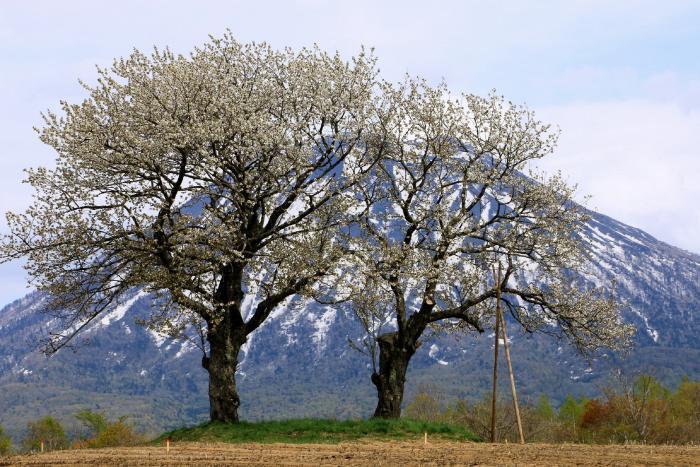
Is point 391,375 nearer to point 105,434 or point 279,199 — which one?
point 279,199

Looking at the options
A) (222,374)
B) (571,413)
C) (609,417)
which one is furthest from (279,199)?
(571,413)

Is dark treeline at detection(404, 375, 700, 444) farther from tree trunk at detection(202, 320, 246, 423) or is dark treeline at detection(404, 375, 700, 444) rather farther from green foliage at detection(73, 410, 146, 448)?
green foliage at detection(73, 410, 146, 448)

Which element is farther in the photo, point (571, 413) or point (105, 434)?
point (571, 413)

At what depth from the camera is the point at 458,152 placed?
4616cm

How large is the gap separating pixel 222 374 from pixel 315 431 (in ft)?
18.2

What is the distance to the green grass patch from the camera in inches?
1416

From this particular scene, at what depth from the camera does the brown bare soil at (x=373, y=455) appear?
25.8 meters

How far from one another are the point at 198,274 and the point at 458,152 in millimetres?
16745

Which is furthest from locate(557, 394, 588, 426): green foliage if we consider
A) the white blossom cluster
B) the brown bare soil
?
the brown bare soil

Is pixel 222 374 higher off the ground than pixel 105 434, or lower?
higher

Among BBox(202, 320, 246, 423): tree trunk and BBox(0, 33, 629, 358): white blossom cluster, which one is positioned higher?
BBox(0, 33, 629, 358): white blossom cluster

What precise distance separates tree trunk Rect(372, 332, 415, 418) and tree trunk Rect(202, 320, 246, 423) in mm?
7826

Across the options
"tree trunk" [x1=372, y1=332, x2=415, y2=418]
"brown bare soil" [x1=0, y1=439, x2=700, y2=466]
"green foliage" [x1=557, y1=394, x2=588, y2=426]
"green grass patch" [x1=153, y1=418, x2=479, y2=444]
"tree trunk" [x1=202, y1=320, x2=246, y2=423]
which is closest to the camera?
"brown bare soil" [x1=0, y1=439, x2=700, y2=466]

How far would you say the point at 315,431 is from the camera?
37.7m
